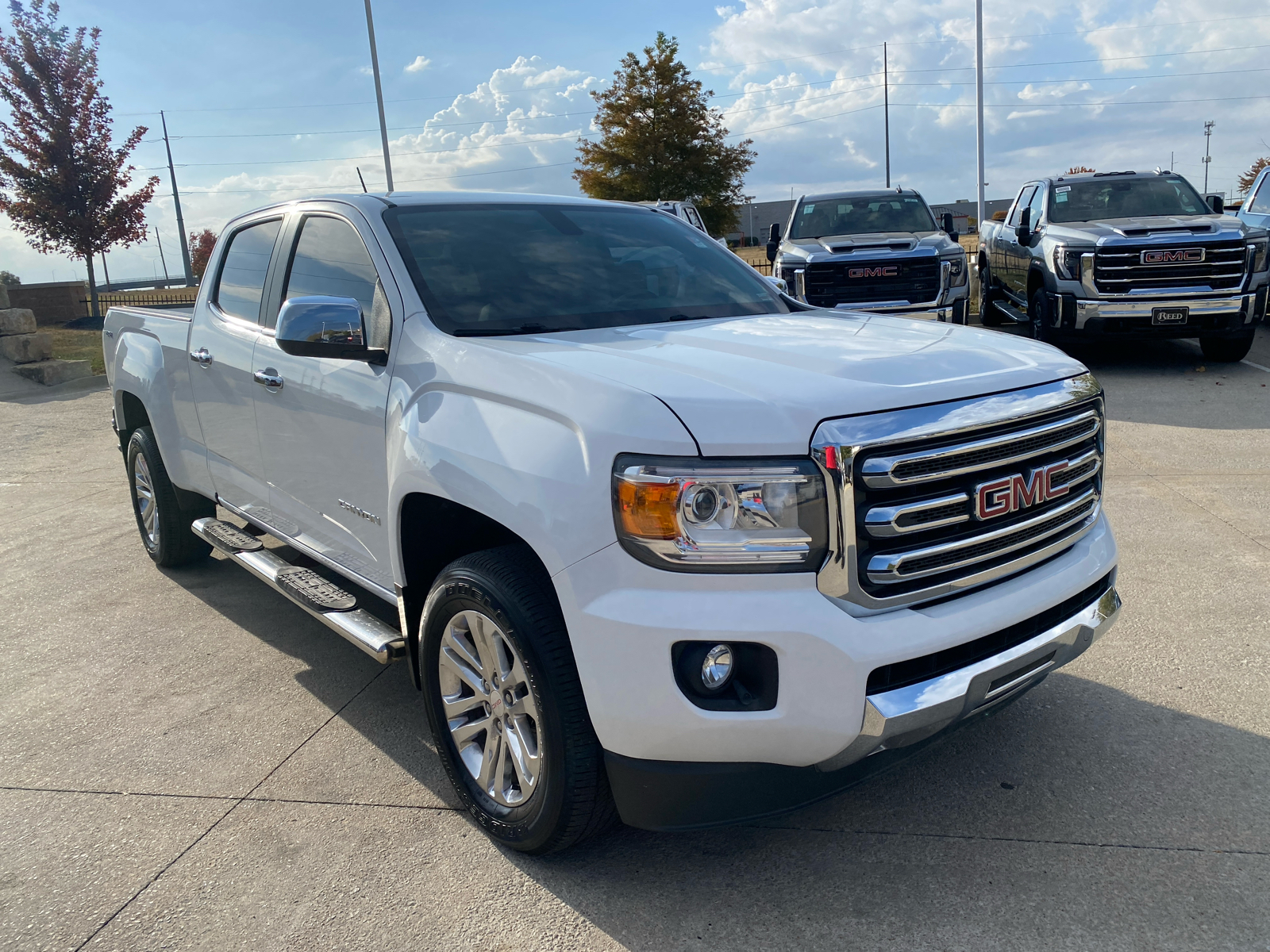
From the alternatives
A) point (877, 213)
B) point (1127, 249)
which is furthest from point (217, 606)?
point (877, 213)

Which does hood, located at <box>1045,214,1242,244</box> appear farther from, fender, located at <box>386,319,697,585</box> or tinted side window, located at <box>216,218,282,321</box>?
fender, located at <box>386,319,697,585</box>

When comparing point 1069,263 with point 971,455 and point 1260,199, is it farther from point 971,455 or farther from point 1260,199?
point 971,455

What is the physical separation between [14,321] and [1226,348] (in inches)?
645

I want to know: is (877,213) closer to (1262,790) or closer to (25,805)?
(1262,790)

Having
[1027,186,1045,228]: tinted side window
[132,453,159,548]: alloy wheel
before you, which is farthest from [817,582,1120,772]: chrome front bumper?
[1027,186,1045,228]: tinted side window

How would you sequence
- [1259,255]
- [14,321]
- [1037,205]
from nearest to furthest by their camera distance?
[1259,255], [1037,205], [14,321]

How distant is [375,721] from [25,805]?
3.76 ft

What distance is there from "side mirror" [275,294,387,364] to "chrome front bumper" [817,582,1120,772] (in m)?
1.88

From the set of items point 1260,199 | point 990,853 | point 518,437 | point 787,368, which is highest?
point 1260,199

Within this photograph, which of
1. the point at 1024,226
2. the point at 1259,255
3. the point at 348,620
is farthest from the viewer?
the point at 1024,226

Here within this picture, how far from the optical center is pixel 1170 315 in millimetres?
9805

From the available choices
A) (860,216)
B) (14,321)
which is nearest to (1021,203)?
(860,216)

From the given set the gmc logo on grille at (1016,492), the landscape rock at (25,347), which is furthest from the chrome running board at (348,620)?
the landscape rock at (25,347)

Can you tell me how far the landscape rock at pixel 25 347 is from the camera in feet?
49.3
